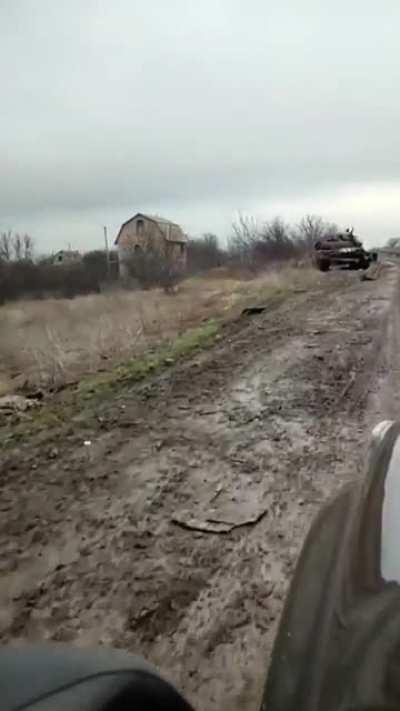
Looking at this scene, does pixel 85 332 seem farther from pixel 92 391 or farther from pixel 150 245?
pixel 150 245

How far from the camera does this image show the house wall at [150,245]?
4240cm

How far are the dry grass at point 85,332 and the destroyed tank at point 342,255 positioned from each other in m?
4.94

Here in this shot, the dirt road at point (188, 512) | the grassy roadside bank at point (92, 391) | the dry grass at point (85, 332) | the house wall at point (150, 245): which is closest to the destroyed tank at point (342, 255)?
the dry grass at point (85, 332)

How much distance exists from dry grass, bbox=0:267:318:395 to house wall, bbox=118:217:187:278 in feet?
57.8

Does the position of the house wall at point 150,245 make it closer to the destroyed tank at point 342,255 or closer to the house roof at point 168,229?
the house roof at point 168,229

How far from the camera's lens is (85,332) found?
14.9 meters

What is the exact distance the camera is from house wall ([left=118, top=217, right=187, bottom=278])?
42397mm

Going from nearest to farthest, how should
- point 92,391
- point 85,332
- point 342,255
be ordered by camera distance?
point 92,391, point 85,332, point 342,255

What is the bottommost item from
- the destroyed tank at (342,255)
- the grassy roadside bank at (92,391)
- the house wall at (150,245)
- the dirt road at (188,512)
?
the dirt road at (188,512)

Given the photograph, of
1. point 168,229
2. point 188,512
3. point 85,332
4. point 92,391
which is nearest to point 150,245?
point 168,229

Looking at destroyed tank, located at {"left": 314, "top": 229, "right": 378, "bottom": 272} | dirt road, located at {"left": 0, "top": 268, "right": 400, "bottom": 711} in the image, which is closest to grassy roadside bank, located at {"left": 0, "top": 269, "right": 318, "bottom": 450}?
dirt road, located at {"left": 0, "top": 268, "right": 400, "bottom": 711}

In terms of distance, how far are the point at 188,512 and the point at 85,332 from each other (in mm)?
11405

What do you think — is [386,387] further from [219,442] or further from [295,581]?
[295,581]

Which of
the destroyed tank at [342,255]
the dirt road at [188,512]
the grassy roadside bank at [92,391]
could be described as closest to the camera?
the dirt road at [188,512]
